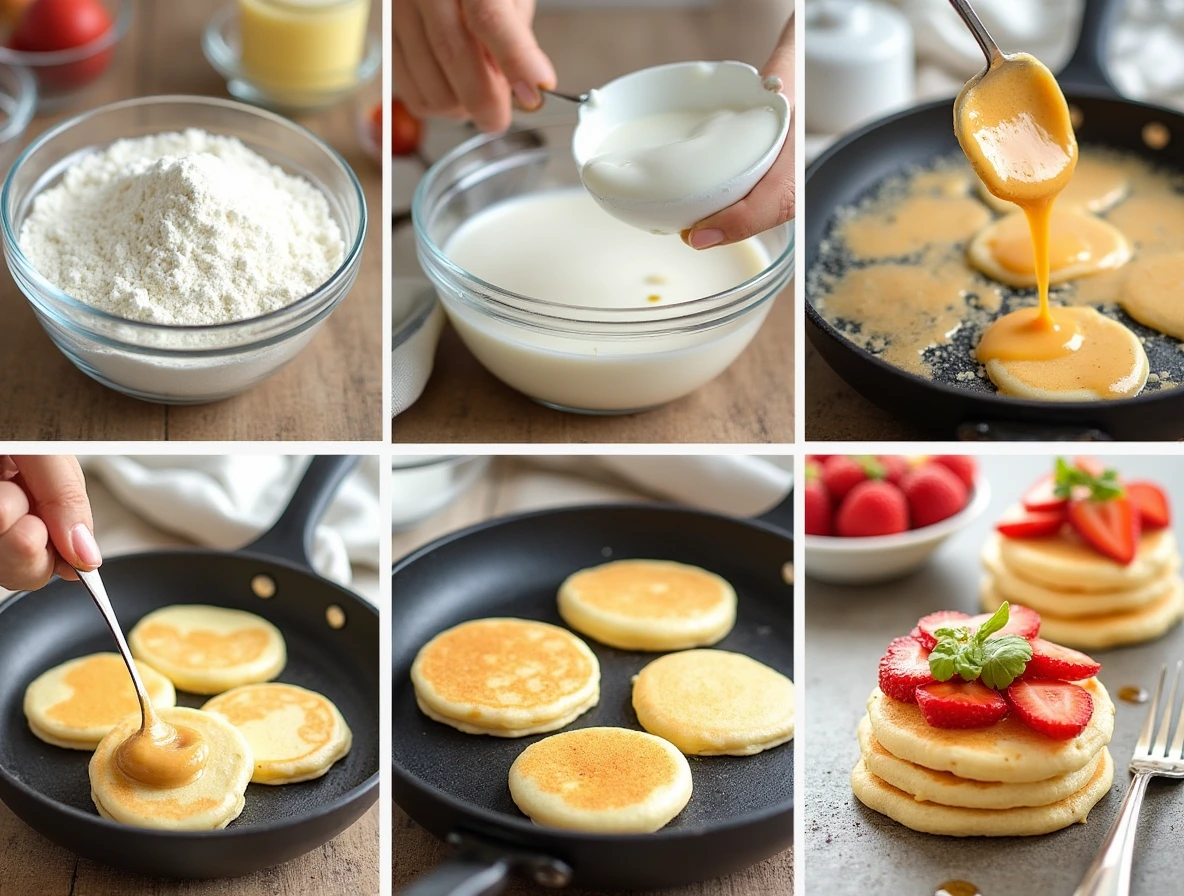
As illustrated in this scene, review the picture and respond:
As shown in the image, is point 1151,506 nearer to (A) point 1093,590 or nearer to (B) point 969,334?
(A) point 1093,590

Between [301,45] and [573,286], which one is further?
[301,45]

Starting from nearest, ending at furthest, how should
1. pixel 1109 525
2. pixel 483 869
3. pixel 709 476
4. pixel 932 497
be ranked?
pixel 483 869 → pixel 1109 525 → pixel 932 497 → pixel 709 476

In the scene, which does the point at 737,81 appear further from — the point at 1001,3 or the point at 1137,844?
the point at 1001,3

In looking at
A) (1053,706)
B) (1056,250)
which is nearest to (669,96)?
(1056,250)

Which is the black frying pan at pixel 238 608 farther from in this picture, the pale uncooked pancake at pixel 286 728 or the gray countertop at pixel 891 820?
the gray countertop at pixel 891 820

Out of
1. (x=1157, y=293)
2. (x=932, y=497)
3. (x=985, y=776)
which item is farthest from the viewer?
(x=932, y=497)

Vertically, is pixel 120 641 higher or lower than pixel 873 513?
higher
